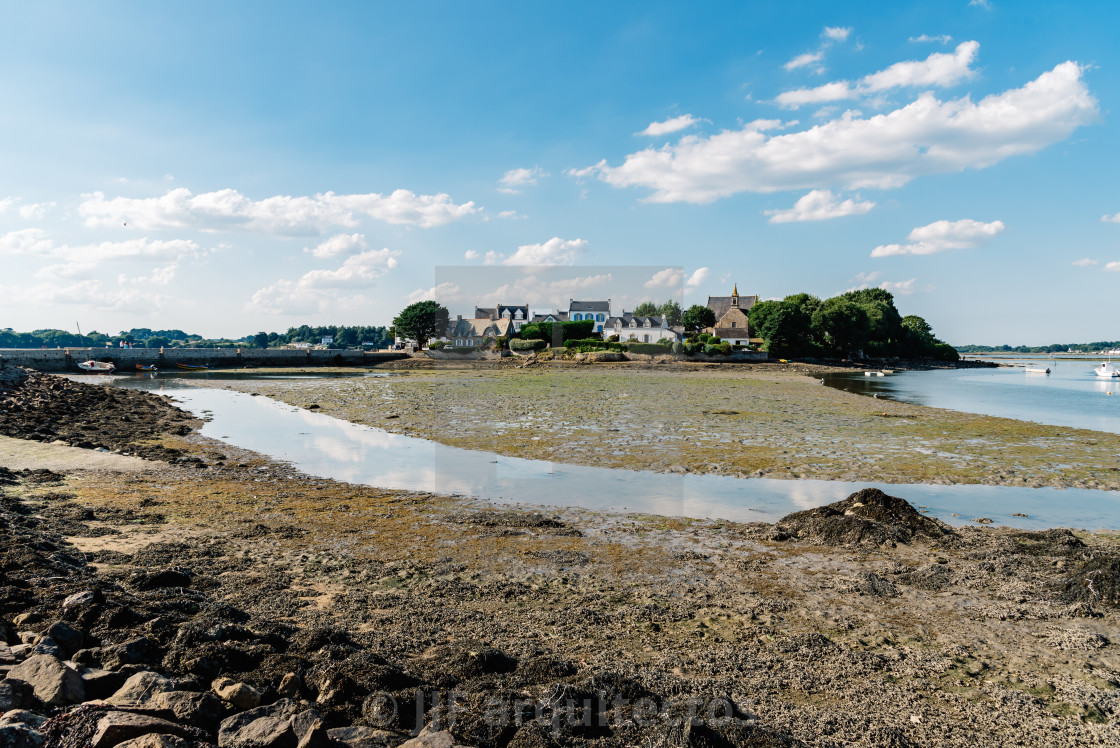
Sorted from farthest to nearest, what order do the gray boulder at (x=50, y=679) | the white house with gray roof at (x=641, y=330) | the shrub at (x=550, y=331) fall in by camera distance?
the white house with gray roof at (x=641, y=330) < the shrub at (x=550, y=331) < the gray boulder at (x=50, y=679)

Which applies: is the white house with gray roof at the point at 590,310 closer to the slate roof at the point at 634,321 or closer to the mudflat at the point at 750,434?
the slate roof at the point at 634,321

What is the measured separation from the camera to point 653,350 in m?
84.2

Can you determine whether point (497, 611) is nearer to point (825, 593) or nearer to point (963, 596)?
point (825, 593)

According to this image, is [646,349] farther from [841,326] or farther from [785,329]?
[841,326]

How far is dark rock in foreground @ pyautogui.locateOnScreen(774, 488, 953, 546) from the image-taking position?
9.99 metres

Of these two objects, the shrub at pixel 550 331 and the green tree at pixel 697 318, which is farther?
the green tree at pixel 697 318

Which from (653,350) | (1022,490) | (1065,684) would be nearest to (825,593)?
(1065,684)

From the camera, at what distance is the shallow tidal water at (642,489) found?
12.3 meters

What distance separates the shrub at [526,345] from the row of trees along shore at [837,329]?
35206mm

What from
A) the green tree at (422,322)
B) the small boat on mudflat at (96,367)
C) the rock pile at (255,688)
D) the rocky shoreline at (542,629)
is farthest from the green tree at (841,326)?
the rock pile at (255,688)

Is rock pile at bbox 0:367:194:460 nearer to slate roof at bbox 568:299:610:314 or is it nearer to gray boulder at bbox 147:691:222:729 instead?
gray boulder at bbox 147:691:222:729

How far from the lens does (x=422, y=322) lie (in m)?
103

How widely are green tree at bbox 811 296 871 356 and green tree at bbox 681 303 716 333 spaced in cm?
2078

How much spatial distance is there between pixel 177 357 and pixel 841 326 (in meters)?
99.9
